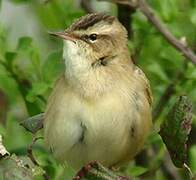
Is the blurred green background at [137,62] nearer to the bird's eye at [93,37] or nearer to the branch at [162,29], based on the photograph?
the branch at [162,29]

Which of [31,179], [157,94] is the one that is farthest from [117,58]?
[31,179]

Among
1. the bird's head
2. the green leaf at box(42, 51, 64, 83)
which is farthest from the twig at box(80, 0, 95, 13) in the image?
the bird's head

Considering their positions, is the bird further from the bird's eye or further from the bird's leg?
the bird's leg

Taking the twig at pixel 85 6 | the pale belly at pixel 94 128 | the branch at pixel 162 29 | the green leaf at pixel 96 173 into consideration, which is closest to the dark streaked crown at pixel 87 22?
the pale belly at pixel 94 128

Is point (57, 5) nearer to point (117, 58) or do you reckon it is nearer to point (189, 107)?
point (117, 58)

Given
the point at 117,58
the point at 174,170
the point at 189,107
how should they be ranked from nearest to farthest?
the point at 189,107
the point at 117,58
the point at 174,170

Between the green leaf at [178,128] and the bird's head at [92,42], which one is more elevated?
the green leaf at [178,128]

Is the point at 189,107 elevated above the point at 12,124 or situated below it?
above
